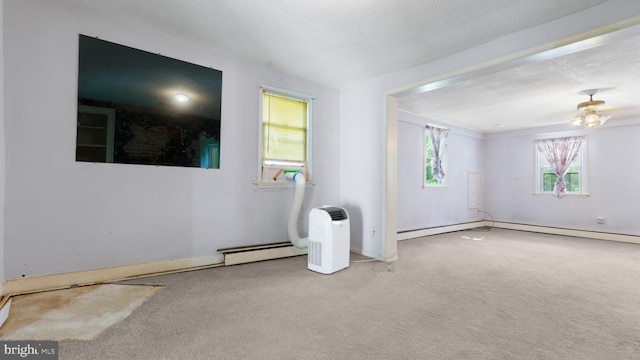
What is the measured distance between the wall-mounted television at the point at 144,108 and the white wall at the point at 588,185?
7.86 meters

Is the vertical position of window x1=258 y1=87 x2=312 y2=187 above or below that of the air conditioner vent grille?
above

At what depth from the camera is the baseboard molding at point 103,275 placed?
2.45m

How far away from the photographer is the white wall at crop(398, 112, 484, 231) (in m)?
6.09

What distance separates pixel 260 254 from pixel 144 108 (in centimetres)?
218

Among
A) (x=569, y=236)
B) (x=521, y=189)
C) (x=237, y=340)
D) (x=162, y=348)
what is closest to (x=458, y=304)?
(x=237, y=340)

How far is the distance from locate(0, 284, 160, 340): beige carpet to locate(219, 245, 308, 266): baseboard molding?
94 centimetres

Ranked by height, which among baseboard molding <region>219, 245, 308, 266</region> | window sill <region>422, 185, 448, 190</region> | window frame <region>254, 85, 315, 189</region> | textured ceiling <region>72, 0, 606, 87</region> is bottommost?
baseboard molding <region>219, 245, 308, 266</region>

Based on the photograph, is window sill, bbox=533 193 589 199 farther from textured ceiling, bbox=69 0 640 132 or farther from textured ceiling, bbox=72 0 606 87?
textured ceiling, bbox=72 0 606 87

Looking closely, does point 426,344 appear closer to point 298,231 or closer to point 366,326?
point 366,326

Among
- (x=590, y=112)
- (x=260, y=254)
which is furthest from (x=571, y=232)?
(x=260, y=254)

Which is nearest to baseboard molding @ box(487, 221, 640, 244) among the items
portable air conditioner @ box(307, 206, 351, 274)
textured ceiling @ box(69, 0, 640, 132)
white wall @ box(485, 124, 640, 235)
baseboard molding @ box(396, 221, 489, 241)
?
white wall @ box(485, 124, 640, 235)

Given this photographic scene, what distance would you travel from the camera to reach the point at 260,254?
375cm

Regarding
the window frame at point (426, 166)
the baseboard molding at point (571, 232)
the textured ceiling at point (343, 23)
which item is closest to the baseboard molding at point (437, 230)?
the baseboard molding at point (571, 232)

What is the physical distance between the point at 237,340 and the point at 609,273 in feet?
15.1
